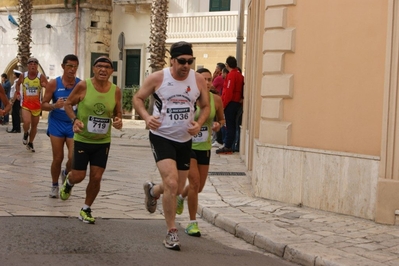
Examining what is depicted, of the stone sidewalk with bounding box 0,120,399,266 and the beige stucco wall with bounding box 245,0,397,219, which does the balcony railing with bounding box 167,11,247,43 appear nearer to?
the stone sidewalk with bounding box 0,120,399,266

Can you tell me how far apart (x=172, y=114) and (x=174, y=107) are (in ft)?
0.22

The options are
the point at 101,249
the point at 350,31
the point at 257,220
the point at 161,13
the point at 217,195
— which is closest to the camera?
the point at 101,249

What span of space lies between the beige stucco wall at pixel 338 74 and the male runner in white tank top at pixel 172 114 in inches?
110

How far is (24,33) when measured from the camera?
38.1 m

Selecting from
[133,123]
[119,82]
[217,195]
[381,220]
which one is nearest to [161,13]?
[133,123]

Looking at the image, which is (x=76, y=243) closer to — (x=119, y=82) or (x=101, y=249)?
(x=101, y=249)

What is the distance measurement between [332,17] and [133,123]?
25254 mm

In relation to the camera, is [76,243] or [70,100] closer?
[76,243]

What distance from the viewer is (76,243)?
808 centimetres

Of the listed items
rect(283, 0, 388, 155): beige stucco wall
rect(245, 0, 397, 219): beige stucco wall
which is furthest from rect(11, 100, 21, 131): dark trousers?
rect(283, 0, 388, 155): beige stucco wall

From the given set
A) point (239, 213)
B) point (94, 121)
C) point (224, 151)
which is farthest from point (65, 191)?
point (224, 151)

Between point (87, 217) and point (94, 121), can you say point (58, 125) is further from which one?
point (87, 217)

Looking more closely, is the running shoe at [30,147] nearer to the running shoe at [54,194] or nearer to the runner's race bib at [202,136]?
the running shoe at [54,194]

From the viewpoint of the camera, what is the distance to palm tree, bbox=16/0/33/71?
37656mm
